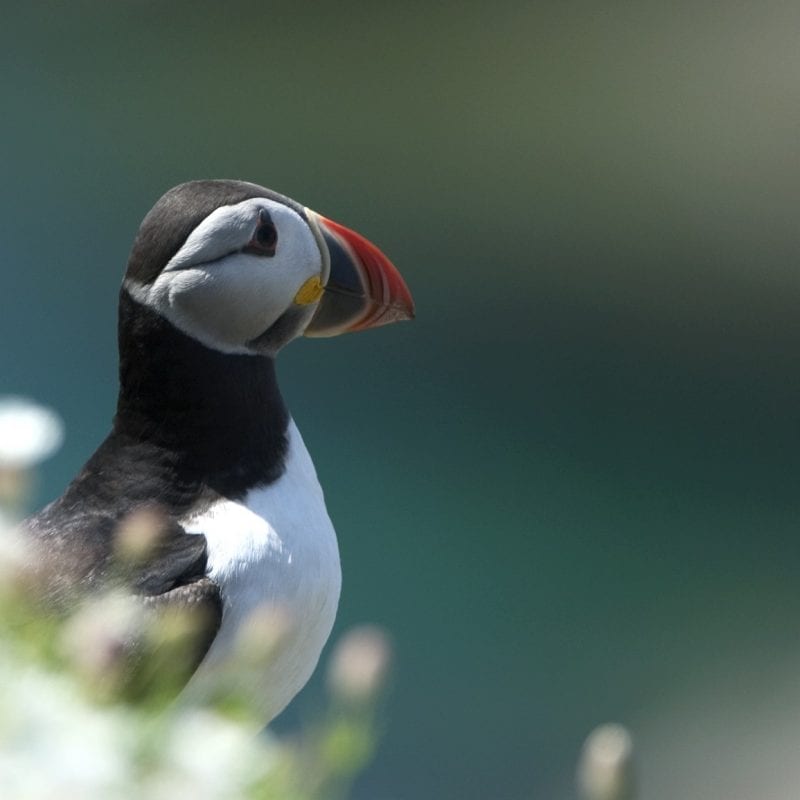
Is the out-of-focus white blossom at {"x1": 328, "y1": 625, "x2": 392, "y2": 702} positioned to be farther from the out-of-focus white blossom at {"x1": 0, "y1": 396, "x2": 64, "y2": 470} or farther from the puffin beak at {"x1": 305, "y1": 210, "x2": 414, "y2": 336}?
the puffin beak at {"x1": 305, "y1": 210, "x2": 414, "y2": 336}

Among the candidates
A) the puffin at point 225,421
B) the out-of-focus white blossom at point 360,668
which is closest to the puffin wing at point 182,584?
the puffin at point 225,421

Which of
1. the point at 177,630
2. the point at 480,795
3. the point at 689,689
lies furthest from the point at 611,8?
the point at 177,630

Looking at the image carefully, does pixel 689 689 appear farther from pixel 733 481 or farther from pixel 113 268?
pixel 113 268

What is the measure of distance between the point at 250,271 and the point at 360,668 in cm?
109

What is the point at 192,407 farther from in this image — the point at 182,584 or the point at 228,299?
the point at 182,584

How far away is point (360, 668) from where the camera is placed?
836 millimetres

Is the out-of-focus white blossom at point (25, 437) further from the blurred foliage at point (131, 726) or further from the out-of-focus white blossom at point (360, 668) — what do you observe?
the out-of-focus white blossom at point (360, 668)

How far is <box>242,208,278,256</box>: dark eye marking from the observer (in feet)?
6.10

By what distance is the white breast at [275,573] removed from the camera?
1722mm

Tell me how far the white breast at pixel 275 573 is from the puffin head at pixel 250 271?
20 cm

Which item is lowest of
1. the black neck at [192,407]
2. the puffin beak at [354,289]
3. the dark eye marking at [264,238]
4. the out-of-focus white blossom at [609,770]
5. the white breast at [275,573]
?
the white breast at [275,573]

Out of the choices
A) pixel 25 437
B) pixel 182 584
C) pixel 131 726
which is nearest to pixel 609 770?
pixel 131 726

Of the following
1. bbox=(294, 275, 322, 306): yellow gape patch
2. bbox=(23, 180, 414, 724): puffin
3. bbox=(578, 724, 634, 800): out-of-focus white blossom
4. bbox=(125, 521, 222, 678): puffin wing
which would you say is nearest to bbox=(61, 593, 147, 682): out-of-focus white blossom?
bbox=(578, 724, 634, 800): out-of-focus white blossom

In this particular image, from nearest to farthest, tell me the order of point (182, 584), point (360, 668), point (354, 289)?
point (360, 668)
point (182, 584)
point (354, 289)
